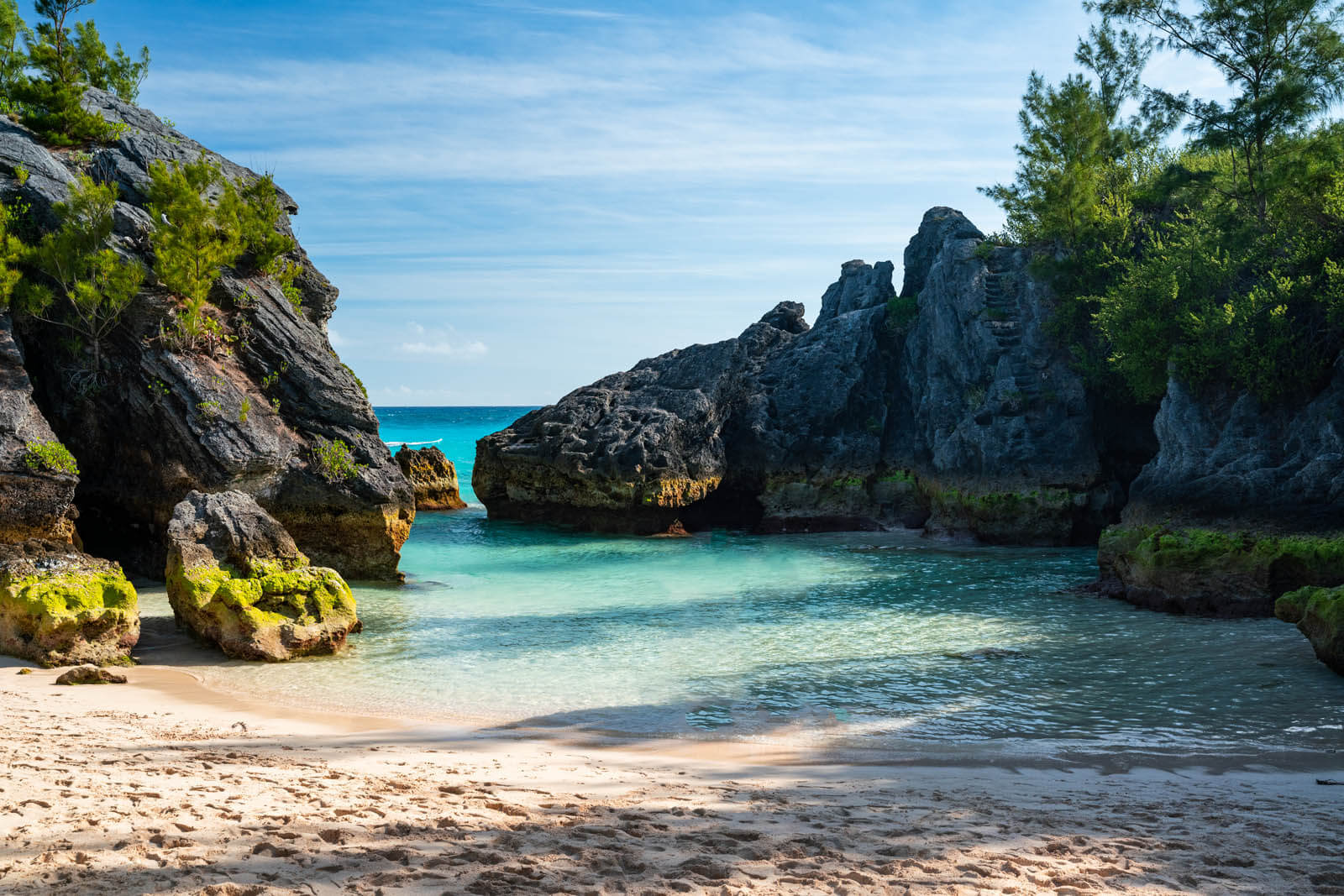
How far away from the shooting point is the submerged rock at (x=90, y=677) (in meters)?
9.64

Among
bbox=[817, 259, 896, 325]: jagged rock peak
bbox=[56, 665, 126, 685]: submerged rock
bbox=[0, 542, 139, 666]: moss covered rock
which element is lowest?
bbox=[56, 665, 126, 685]: submerged rock

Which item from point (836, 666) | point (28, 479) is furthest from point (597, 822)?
point (28, 479)

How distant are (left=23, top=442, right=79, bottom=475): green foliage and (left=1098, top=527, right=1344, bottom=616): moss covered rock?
17907 mm

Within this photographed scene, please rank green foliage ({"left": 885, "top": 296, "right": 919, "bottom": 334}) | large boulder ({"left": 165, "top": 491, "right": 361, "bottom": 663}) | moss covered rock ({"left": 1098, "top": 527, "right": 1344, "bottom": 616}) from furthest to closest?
green foliage ({"left": 885, "top": 296, "right": 919, "bottom": 334}) → moss covered rock ({"left": 1098, "top": 527, "right": 1344, "bottom": 616}) → large boulder ({"left": 165, "top": 491, "right": 361, "bottom": 663})

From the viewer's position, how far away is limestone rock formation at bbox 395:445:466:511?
119 feet

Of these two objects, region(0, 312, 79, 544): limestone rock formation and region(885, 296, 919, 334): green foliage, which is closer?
region(0, 312, 79, 544): limestone rock formation

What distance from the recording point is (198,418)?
16.8 m

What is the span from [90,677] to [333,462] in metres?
8.63

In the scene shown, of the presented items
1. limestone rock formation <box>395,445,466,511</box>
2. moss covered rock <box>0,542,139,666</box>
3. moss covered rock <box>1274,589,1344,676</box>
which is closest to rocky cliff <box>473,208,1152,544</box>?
limestone rock formation <box>395,445,466,511</box>

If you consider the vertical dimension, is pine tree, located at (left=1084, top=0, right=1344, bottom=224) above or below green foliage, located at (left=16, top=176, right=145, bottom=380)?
above

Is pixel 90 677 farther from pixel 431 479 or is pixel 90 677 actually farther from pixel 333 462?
pixel 431 479

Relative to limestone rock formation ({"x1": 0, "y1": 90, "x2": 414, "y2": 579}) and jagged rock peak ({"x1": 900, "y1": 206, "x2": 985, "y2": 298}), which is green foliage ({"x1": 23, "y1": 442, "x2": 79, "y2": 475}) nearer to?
limestone rock formation ({"x1": 0, "y1": 90, "x2": 414, "y2": 579})

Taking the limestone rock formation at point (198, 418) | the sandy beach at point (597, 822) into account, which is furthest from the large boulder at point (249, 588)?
the limestone rock formation at point (198, 418)

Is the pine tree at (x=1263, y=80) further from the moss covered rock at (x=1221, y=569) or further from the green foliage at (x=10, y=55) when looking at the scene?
the green foliage at (x=10, y=55)
